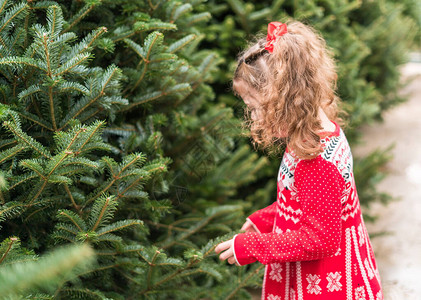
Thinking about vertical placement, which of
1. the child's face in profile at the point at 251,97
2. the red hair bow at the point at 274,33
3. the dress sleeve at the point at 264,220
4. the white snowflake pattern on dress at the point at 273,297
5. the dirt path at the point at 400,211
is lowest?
the dirt path at the point at 400,211

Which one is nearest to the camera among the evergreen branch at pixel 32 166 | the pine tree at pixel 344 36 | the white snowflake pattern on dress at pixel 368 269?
the evergreen branch at pixel 32 166

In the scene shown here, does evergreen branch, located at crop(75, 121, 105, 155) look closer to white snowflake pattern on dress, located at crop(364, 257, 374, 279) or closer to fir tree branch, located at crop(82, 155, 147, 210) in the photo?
fir tree branch, located at crop(82, 155, 147, 210)

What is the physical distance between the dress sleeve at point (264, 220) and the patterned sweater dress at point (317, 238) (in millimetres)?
37

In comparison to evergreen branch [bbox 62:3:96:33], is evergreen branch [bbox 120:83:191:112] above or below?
below

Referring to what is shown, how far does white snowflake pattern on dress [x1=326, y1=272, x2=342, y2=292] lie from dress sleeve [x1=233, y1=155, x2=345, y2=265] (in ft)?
0.63

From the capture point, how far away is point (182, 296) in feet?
7.07

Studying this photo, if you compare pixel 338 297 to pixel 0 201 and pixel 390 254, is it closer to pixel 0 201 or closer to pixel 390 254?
pixel 0 201

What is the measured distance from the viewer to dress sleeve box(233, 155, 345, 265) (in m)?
1.38

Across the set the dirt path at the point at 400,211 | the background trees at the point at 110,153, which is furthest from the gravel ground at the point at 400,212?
the background trees at the point at 110,153

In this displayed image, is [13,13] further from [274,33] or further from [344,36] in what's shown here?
[344,36]

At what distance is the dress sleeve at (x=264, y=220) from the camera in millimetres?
1840

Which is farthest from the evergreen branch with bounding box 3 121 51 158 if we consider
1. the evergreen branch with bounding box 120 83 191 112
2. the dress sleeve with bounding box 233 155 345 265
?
the dress sleeve with bounding box 233 155 345 265

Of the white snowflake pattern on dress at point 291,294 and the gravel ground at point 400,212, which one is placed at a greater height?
the white snowflake pattern on dress at point 291,294

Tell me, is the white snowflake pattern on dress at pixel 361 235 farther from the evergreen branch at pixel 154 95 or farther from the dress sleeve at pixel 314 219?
the evergreen branch at pixel 154 95
